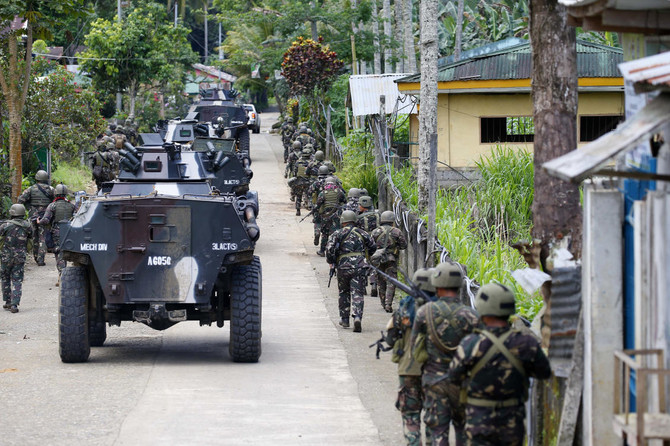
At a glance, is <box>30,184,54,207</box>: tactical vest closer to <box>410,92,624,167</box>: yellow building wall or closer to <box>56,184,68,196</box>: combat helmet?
<box>56,184,68,196</box>: combat helmet

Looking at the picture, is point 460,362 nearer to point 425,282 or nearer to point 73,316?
point 425,282

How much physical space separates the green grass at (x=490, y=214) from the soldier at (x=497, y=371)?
5277mm

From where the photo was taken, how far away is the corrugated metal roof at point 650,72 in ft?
18.8

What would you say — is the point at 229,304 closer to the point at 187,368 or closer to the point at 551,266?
the point at 187,368

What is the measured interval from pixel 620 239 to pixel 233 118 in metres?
27.0

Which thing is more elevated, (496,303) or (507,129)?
(507,129)

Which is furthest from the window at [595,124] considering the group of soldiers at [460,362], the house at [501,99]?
the group of soldiers at [460,362]

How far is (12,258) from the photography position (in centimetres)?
1540

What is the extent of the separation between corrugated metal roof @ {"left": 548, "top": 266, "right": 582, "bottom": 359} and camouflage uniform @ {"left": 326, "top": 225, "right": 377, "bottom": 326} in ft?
20.5

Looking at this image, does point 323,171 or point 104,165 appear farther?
point 104,165

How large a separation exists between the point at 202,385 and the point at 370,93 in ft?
53.3

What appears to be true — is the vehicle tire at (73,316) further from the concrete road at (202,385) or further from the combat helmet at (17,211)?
the combat helmet at (17,211)

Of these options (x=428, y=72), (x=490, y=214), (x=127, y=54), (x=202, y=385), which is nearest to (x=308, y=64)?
(x=127, y=54)

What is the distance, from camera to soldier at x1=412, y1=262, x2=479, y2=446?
24.3 ft
